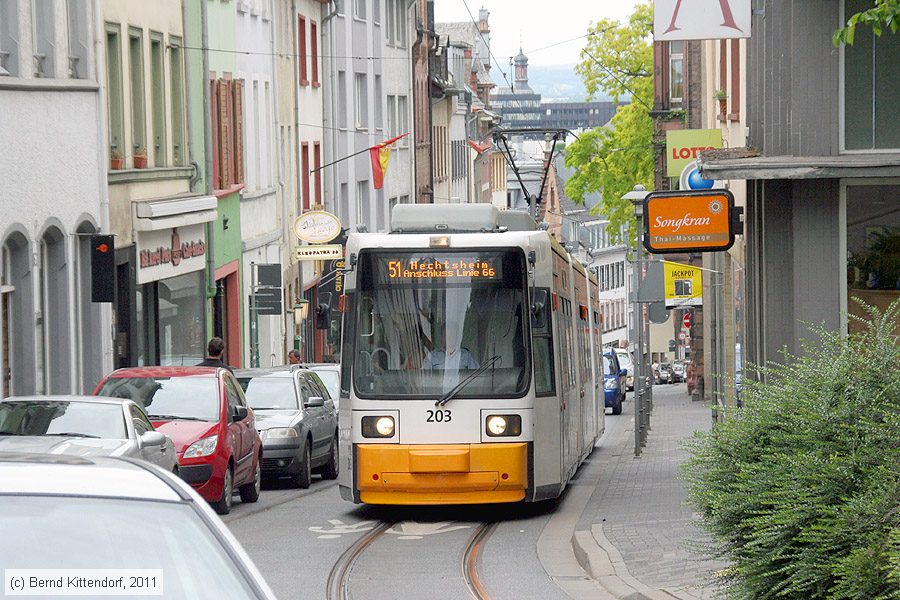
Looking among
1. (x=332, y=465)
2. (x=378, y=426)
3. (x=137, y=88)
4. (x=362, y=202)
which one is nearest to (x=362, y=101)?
(x=362, y=202)

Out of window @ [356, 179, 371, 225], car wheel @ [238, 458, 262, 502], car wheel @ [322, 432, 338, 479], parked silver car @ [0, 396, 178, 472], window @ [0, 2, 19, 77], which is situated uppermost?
window @ [0, 2, 19, 77]

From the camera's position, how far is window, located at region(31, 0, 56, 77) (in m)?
24.8

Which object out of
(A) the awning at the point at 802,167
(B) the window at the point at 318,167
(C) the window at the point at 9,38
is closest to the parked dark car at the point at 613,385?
Answer: (B) the window at the point at 318,167

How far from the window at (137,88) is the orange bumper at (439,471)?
1502cm

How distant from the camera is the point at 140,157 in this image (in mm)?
29578

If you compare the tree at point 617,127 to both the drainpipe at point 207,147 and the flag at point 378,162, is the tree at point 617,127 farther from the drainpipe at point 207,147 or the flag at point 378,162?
the drainpipe at point 207,147

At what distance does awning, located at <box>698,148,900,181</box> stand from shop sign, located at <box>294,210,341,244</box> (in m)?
25.8

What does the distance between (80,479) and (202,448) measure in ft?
39.1

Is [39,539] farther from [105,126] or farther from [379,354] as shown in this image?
[105,126]

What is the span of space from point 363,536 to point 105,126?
13.4m

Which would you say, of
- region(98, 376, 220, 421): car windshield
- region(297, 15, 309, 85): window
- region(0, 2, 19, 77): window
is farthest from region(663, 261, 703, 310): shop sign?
region(98, 376, 220, 421): car windshield

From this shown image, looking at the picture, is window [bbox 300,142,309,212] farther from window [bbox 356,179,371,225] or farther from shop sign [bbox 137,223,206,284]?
shop sign [bbox 137,223,206,284]

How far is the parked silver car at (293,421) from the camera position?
2095cm

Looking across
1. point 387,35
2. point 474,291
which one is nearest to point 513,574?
point 474,291
